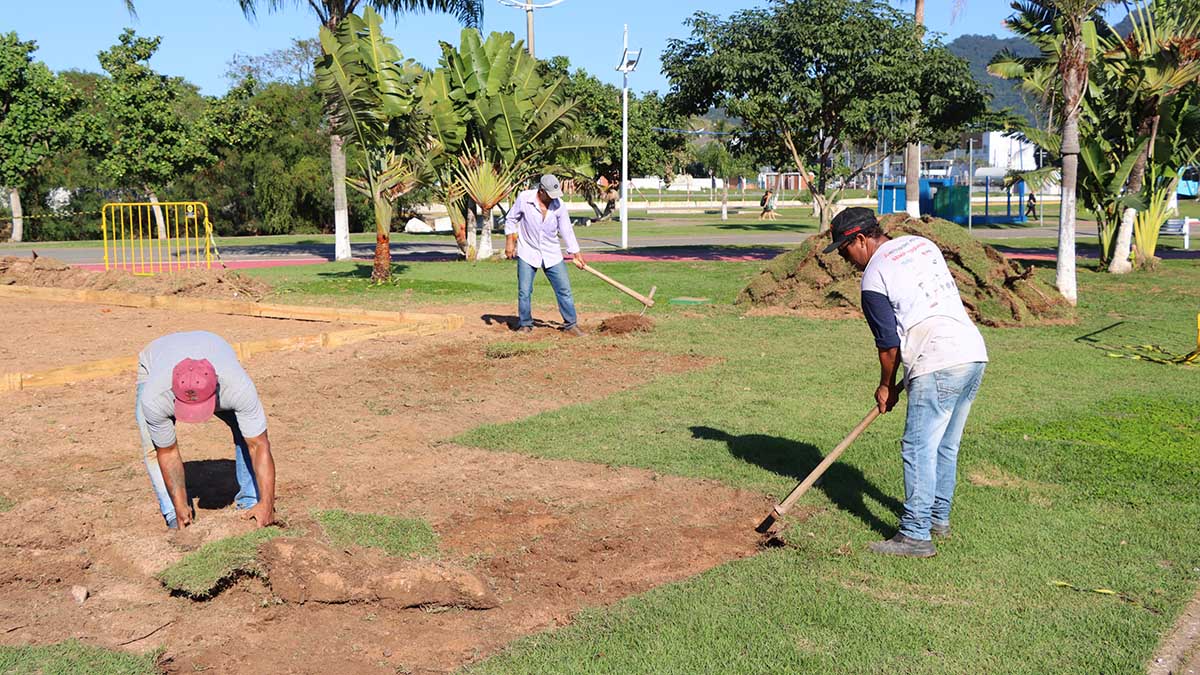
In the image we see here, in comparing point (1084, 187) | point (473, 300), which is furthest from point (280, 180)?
point (1084, 187)

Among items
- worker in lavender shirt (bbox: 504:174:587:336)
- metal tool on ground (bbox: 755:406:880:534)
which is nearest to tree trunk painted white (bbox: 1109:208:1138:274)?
worker in lavender shirt (bbox: 504:174:587:336)

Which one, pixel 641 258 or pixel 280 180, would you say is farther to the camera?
pixel 280 180

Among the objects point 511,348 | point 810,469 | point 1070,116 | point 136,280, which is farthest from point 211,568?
point 1070,116

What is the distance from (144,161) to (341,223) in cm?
1009

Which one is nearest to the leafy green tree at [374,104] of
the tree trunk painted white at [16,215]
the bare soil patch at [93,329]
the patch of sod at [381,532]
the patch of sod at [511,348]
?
the bare soil patch at [93,329]

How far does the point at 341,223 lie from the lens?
82.7 ft

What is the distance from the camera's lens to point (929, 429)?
17.2 ft

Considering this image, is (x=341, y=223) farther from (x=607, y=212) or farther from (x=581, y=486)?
(x=607, y=212)

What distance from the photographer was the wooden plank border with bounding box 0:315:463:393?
366 inches

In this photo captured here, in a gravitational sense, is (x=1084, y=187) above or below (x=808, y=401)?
above

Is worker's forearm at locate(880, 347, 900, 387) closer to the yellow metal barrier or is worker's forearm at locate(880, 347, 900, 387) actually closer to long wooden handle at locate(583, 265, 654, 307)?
long wooden handle at locate(583, 265, 654, 307)

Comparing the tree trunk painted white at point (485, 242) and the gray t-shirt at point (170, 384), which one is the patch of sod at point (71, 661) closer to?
the gray t-shirt at point (170, 384)

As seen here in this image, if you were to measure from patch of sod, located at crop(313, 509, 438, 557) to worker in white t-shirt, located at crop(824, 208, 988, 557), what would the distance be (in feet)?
7.39

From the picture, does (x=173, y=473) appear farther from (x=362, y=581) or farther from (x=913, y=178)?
(x=913, y=178)
